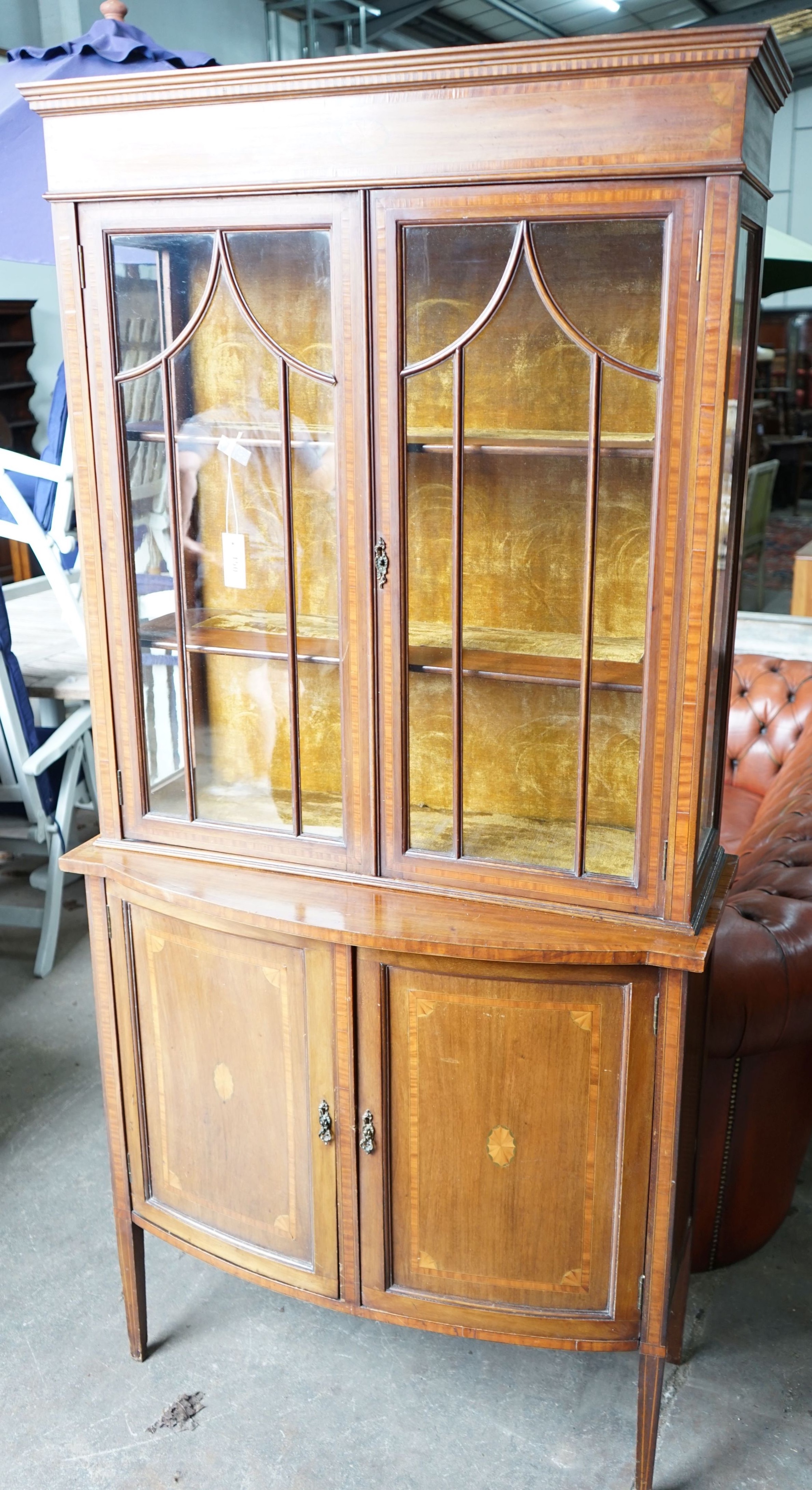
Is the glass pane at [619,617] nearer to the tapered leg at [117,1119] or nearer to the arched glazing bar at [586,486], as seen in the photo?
the arched glazing bar at [586,486]

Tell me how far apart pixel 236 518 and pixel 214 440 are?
12 cm

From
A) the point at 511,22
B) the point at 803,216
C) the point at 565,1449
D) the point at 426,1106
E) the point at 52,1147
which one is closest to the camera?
the point at 426,1106

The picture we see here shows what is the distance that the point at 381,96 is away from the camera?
4.89 feet

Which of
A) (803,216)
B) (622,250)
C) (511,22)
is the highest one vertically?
(511,22)

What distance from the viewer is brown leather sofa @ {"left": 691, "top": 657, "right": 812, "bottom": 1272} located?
6.61 feet

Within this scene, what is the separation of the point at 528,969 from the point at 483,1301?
556 millimetres

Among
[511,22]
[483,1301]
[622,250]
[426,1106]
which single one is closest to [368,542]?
[622,250]

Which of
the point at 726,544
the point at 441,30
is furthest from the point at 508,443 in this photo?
the point at 441,30

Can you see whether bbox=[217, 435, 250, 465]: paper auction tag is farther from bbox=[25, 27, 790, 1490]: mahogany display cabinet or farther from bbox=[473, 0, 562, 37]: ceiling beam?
bbox=[473, 0, 562, 37]: ceiling beam

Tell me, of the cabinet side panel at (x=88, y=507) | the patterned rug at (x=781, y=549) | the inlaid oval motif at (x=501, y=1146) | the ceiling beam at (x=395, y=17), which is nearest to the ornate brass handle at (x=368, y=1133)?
the inlaid oval motif at (x=501, y=1146)

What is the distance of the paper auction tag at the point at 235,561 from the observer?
183 cm

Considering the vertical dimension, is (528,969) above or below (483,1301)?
above

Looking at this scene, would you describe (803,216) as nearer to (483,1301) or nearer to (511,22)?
(511,22)

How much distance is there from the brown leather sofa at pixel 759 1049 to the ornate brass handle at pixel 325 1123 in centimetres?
65
